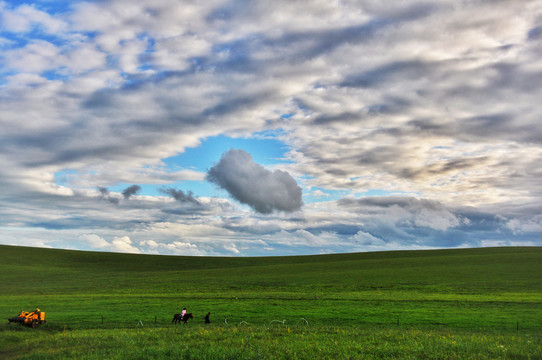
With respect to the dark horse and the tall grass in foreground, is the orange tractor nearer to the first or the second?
the tall grass in foreground

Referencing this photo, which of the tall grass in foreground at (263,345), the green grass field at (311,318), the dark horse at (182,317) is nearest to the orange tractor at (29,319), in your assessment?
the green grass field at (311,318)

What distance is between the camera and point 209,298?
186 feet

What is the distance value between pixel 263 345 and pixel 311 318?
17360mm

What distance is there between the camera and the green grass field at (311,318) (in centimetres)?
2188

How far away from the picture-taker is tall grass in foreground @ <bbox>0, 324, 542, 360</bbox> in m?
20.5

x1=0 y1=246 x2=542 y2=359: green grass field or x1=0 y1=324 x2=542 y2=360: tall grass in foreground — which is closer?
x1=0 y1=324 x2=542 y2=360: tall grass in foreground

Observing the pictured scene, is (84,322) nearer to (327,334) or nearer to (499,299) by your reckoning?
(327,334)

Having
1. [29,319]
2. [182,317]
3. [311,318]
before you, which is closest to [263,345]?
[182,317]

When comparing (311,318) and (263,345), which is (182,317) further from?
(263,345)

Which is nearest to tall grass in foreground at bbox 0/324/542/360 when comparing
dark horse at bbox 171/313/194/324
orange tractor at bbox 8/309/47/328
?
orange tractor at bbox 8/309/47/328

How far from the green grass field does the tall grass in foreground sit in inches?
2.8

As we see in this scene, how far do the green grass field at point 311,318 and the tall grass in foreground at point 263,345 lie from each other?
70 mm

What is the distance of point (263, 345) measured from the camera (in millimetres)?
22516

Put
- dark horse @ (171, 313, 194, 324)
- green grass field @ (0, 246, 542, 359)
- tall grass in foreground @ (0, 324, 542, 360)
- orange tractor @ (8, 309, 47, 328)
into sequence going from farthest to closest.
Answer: dark horse @ (171, 313, 194, 324) < orange tractor @ (8, 309, 47, 328) < green grass field @ (0, 246, 542, 359) < tall grass in foreground @ (0, 324, 542, 360)
